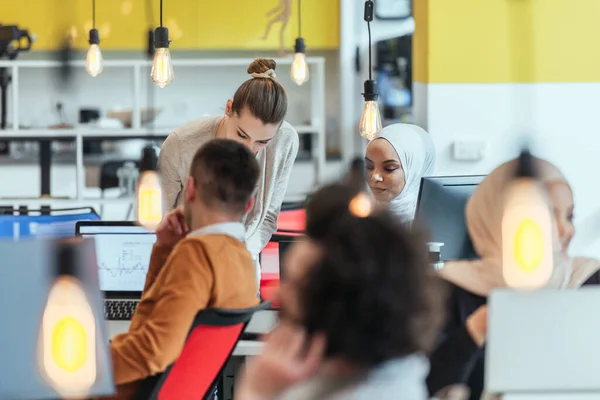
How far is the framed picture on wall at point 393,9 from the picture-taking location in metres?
7.61

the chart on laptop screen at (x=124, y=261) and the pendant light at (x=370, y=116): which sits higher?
the pendant light at (x=370, y=116)

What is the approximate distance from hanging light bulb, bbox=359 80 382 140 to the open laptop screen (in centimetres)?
95

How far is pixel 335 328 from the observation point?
48.8 inches

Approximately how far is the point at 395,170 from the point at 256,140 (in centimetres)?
59

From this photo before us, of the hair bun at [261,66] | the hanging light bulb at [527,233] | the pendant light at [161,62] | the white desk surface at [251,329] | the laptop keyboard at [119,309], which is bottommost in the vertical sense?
the white desk surface at [251,329]

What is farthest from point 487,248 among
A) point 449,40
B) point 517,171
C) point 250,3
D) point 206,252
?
point 250,3

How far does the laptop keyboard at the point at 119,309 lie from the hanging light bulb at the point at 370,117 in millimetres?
1109

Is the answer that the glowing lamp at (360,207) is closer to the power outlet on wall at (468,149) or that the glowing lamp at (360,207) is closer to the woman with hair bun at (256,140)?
the woman with hair bun at (256,140)

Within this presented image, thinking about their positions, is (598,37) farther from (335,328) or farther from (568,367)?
(335,328)

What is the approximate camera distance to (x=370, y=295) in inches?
48.4

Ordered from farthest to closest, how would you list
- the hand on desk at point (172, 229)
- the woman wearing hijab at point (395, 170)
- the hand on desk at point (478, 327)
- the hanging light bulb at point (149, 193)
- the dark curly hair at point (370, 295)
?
the woman wearing hijab at point (395, 170) < the hand on desk at point (172, 229) < the hanging light bulb at point (149, 193) < the hand on desk at point (478, 327) < the dark curly hair at point (370, 295)

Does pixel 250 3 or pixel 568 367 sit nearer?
pixel 568 367

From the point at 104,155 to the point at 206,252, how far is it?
19.4ft

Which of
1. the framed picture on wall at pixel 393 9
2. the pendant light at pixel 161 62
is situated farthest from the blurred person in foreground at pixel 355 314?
the framed picture on wall at pixel 393 9
